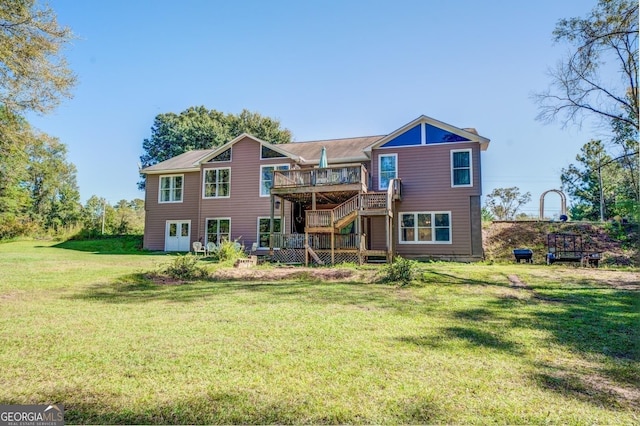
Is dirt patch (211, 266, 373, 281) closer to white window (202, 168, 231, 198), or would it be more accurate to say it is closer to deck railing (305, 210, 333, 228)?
deck railing (305, 210, 333, 228)

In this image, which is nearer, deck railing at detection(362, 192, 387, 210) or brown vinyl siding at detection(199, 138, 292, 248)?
deck railing at detection(362, 192, 387, 210)

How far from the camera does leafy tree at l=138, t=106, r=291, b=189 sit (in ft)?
117

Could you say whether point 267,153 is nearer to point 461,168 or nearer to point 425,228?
point 425,228

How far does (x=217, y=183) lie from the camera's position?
19875mm

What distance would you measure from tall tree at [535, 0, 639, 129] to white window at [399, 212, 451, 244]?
5.99 metres

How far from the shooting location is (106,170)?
31625 millimetres

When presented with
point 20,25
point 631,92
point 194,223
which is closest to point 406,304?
point 631,92

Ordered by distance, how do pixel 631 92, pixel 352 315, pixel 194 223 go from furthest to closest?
pixel 194 223
pixel 631 92
pixel 352 315

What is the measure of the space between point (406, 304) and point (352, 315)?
143 cm

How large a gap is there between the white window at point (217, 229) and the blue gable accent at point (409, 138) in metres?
9.53

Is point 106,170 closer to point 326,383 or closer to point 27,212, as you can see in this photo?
point 27,212

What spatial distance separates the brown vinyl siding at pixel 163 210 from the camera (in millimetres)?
20562

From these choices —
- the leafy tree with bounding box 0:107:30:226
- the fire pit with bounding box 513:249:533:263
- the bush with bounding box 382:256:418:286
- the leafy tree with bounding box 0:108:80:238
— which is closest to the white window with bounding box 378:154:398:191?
the fire pit with bounding box 513:249:533:263

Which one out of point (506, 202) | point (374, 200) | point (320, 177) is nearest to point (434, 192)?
point (374, 200)
